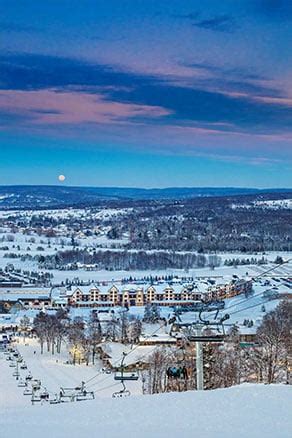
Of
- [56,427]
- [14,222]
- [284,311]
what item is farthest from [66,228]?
[56,427]

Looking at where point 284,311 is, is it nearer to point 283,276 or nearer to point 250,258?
point 283,276

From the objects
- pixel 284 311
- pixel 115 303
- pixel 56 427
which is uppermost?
pixel 56 427

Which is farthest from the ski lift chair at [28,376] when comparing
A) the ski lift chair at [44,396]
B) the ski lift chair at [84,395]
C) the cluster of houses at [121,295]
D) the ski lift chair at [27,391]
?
the cluster of houses at [121,295]

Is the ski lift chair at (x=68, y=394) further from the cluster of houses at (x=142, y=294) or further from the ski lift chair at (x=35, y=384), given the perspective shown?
the cluster of houses at (x=142, y=294)

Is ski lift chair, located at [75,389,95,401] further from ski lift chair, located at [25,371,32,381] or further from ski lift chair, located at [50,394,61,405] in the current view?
ski lift chair, located at [25,371,32,381]

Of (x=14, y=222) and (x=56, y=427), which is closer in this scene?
(x=56, y=427)

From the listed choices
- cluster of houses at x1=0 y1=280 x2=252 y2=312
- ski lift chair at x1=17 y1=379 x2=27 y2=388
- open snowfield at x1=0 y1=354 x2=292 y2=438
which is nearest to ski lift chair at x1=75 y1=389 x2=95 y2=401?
ski lift chair at x1=17 y1=379 x2=27 y2=388

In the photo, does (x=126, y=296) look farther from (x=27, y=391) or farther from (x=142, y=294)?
(x=27, y=391)

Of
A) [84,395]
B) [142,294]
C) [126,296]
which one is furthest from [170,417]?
[142,294]
